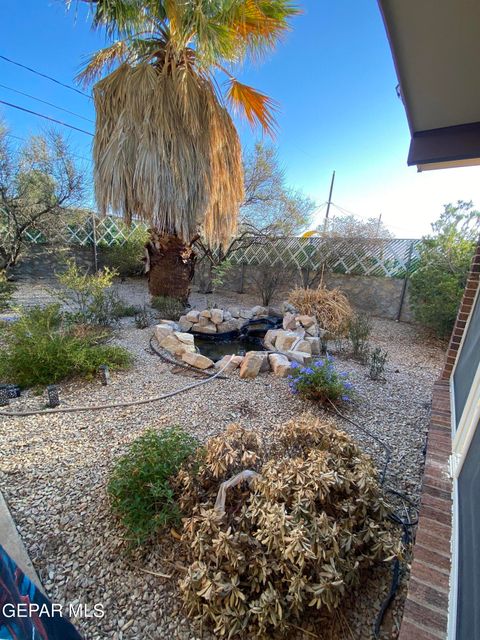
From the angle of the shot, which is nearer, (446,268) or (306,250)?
(446,268)

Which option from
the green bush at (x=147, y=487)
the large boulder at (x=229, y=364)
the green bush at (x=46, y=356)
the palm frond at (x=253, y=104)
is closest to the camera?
the green bush at (x=147, y=487)

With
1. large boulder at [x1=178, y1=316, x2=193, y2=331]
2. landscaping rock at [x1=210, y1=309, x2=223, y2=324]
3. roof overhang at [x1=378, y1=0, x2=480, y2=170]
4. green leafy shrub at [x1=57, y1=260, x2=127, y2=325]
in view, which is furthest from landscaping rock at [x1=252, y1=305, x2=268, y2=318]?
roof overhang at [x1=378, y1=0, x2=480, y2=170]

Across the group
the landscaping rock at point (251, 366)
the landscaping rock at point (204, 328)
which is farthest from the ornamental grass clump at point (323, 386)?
the landscaping rock at point (204, 328)

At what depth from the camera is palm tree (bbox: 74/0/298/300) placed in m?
3.50

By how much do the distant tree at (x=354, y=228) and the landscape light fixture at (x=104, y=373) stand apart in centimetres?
596

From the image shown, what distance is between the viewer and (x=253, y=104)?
14.9 ft

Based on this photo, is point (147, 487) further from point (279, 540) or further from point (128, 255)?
point (128, 255)

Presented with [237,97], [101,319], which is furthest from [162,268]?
[237,97]

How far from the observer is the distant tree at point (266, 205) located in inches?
291

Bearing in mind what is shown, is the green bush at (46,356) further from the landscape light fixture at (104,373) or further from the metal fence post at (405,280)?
the metal fence post at (405,280)

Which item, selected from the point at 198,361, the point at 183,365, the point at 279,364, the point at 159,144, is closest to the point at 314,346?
the point at 279,364

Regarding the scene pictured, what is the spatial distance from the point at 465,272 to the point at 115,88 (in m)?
6.26

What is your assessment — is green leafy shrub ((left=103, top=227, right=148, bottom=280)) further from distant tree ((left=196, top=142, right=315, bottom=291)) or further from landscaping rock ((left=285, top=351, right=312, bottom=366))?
landscaping rock ((left=285, top=351, right=312, bottom=366))

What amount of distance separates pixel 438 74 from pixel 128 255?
30.1ft
